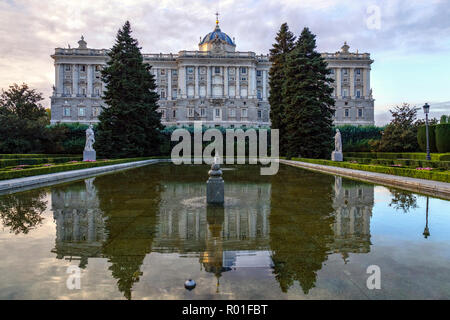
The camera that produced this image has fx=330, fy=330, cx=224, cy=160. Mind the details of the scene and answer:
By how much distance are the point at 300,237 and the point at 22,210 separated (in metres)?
6.29

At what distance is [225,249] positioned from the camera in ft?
15.3

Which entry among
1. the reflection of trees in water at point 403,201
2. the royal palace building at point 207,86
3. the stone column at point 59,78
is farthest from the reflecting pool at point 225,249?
the stone column at point 59,78

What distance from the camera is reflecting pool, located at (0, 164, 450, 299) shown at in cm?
332

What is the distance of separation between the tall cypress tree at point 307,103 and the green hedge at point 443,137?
8.67 meters

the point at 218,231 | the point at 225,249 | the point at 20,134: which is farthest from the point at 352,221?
the point at 20,134

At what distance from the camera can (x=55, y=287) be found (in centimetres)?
333

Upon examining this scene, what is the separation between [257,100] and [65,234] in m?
73.4

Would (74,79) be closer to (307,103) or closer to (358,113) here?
(307,103)

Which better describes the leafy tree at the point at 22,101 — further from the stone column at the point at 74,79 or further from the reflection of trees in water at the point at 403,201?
the reflection of trees in water at the point at 403,201

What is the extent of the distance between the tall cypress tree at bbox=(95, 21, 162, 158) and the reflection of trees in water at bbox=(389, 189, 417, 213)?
2589 centimetres

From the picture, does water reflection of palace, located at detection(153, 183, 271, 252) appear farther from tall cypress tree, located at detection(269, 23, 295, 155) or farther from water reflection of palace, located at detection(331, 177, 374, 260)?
tall cypress tree, located at detection(269, 23, 295, 155)

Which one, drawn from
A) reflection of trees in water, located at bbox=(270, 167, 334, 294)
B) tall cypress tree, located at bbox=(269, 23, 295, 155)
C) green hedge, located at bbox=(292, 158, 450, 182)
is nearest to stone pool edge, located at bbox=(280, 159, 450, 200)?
green hedge, located at bbox=(292, 158, 450, 182)

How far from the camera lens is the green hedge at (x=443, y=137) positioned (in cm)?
2706

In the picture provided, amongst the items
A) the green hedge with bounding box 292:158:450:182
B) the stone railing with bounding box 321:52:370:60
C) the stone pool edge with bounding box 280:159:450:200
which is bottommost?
the stone pool edge with bounding box 280:159:450:200
